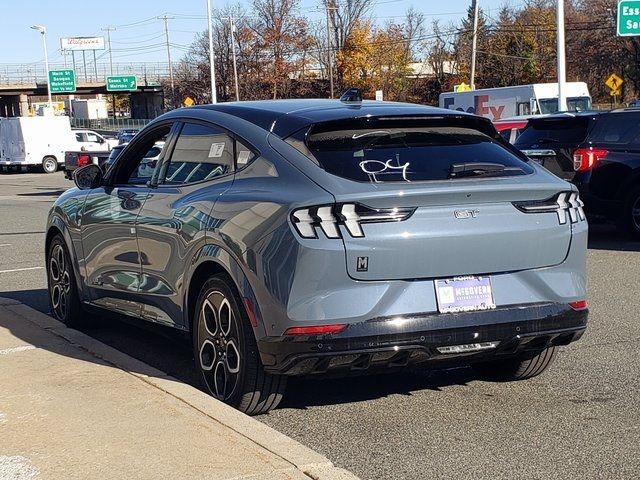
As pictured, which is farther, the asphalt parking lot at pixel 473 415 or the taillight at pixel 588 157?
the taillight at pixel 588 157

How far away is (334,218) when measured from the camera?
5.14 meters

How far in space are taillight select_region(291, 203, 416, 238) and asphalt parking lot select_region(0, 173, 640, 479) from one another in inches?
43.7

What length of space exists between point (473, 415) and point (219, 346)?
1.49 metres

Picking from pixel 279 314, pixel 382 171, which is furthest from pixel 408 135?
pixel 279 314

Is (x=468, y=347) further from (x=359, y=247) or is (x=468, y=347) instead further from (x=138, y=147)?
(x=138, y=147)

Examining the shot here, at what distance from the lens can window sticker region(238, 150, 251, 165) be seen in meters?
5.89

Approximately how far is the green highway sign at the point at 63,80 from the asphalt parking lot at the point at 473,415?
7530cm

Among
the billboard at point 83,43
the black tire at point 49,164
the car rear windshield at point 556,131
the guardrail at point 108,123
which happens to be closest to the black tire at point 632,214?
the car rear windshield at point 556,131

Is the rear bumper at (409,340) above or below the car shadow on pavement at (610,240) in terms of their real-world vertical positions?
above

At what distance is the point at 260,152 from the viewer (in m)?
5.77

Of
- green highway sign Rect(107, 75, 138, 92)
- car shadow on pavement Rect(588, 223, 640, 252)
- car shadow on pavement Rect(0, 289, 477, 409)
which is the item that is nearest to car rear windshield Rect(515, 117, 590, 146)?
car shadow on pavement Rect(588, 223, 640, 252)

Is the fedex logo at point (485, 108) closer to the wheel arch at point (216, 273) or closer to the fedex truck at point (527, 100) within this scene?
the fedex truck at point (527, 100)

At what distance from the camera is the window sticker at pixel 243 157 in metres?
5.89

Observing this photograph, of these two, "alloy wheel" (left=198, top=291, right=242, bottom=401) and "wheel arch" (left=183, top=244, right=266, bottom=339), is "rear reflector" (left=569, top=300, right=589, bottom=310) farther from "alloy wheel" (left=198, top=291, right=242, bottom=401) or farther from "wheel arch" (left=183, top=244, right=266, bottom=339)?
"alloy wheel" (left=198, top=291, right=242, bottom=401)
